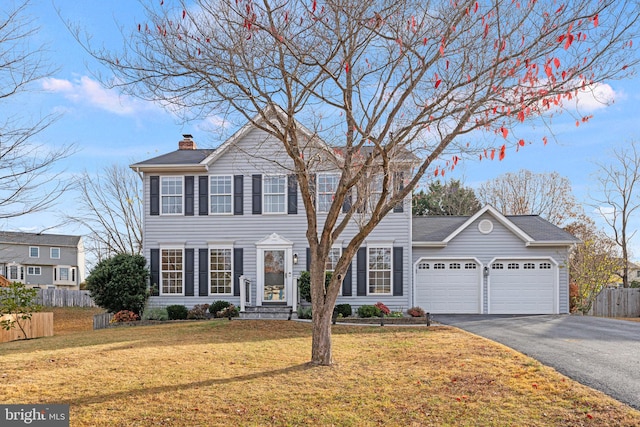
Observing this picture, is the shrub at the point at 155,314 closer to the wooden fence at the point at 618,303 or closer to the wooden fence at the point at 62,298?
the wooden fence at the point at 62,298

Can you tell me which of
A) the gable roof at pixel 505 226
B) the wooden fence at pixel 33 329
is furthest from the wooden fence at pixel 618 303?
the wooden fence at pixel 33 329

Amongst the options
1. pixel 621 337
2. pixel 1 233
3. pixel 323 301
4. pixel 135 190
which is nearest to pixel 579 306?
pixel 621 337

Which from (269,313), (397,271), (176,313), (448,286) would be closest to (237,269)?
(269,313)

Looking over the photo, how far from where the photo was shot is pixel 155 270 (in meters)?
19.0

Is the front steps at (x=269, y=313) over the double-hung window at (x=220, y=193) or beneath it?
beneath

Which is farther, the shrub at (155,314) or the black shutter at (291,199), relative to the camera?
the black shutter at (291,199)

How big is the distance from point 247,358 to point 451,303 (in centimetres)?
1160

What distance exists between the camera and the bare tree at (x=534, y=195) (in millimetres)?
31125

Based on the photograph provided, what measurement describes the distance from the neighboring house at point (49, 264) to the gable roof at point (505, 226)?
119ft

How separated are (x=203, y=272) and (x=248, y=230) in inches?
85.3

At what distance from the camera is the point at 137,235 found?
29516 mm

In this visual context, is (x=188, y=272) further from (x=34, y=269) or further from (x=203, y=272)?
(x=34, y=269)

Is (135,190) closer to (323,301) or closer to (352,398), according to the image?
(323,301)

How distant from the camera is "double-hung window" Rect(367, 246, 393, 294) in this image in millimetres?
18734
